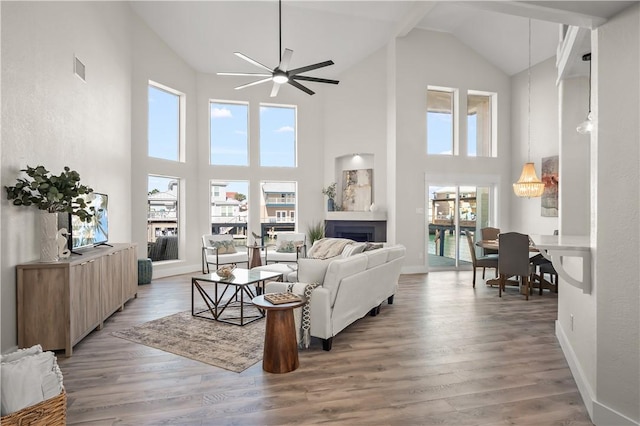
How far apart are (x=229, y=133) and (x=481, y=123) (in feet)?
19.4

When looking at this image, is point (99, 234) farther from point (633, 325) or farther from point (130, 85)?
point (633, 325)

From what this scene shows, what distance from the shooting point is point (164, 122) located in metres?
7.47

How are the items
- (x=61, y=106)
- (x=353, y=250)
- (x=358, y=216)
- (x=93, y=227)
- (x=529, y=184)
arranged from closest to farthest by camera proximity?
(x=61, y=106), (x=93, y=227), (x=353, y=250), (x=529, y=184), (x=358, y=216)

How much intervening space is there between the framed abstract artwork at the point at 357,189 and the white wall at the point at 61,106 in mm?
4667

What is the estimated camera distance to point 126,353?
332cm

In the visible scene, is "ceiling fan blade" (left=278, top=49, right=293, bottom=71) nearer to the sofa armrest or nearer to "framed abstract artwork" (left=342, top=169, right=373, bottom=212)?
the sofa armrest

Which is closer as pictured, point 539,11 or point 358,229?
point 539,11

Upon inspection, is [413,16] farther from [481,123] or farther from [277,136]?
[277,136]

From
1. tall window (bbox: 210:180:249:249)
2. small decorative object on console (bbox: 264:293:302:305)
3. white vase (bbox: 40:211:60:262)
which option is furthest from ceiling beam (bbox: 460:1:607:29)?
tall window (bbox: 210:180:249:249)

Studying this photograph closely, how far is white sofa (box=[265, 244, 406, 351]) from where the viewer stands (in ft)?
11.2

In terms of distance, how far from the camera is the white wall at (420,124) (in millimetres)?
7578

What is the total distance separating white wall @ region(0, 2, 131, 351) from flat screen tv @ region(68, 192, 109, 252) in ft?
0.88

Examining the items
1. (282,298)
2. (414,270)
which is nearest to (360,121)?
(414,270)

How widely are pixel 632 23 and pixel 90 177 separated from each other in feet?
18.1
